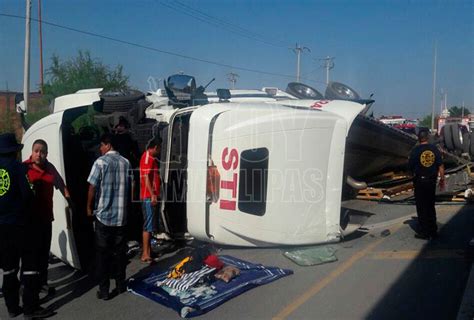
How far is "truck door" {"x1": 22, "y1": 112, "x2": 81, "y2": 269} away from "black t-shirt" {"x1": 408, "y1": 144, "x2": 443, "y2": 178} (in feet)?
15.0

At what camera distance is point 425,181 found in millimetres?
6223

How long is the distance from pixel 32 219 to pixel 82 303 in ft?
3.18

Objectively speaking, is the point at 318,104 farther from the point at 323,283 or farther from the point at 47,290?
the point at 47,290

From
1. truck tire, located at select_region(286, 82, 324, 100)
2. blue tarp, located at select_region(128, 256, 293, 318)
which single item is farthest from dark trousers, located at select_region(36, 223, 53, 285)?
truck tire, located at select_region(286, 82, 324, 100)

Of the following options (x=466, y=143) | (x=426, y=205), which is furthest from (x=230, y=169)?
(x=466, y=143)

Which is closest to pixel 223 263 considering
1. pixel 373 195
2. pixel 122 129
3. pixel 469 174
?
pixel 122 129

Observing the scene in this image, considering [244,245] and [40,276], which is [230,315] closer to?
[244,245]

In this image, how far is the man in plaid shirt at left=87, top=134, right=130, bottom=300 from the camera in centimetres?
456

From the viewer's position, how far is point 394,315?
386 cm

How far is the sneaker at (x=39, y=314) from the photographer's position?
4105 mm

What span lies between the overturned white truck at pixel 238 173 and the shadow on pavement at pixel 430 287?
1129 mm

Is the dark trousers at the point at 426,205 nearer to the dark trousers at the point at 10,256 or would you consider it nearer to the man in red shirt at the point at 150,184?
the man in red shirt at the point at 150,184

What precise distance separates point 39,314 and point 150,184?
1.91 m

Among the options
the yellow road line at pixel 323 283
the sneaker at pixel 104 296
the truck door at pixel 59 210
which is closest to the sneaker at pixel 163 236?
the truck door at pixel 59 210
